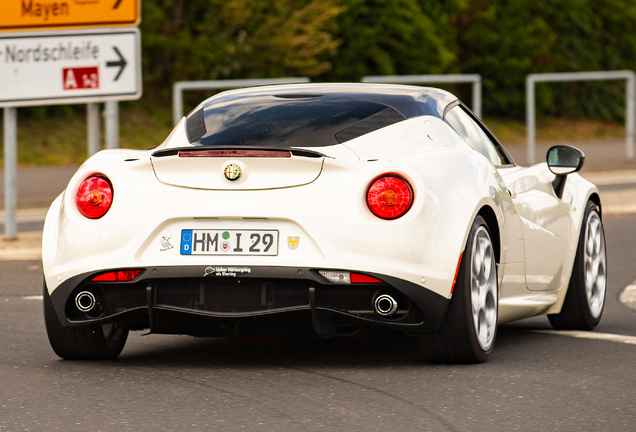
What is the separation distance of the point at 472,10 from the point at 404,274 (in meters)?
45.7

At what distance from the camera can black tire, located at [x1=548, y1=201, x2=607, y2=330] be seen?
6934 mm

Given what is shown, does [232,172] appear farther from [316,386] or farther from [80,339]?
[80,339]

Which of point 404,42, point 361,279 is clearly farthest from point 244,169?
point 404,42

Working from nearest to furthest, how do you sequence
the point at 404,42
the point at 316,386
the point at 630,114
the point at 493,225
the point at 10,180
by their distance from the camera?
1. the point at 316,386
2. the point at 493,225
3. the point at 10,180
4. the point at 630,114
5. the point at 404,42

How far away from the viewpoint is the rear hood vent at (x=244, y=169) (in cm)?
521

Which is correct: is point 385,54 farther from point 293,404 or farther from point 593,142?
point 293,404

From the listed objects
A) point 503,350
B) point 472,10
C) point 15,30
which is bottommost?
point 503,350

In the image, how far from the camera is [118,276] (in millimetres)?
5316

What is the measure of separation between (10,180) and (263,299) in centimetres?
916

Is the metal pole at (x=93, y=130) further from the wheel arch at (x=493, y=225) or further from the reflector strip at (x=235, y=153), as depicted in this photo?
the reflector strip at (x=235, y=153)

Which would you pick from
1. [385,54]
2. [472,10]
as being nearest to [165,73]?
[385,54]

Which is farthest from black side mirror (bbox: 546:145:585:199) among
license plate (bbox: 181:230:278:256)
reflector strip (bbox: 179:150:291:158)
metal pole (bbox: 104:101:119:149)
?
metal pole (bbox: 104:101:119:149)

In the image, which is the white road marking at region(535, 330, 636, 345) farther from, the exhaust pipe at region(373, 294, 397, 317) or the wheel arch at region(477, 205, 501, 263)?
the exhaust pipe at region(373, 294, 397, 317)

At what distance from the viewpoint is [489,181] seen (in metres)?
5.82
